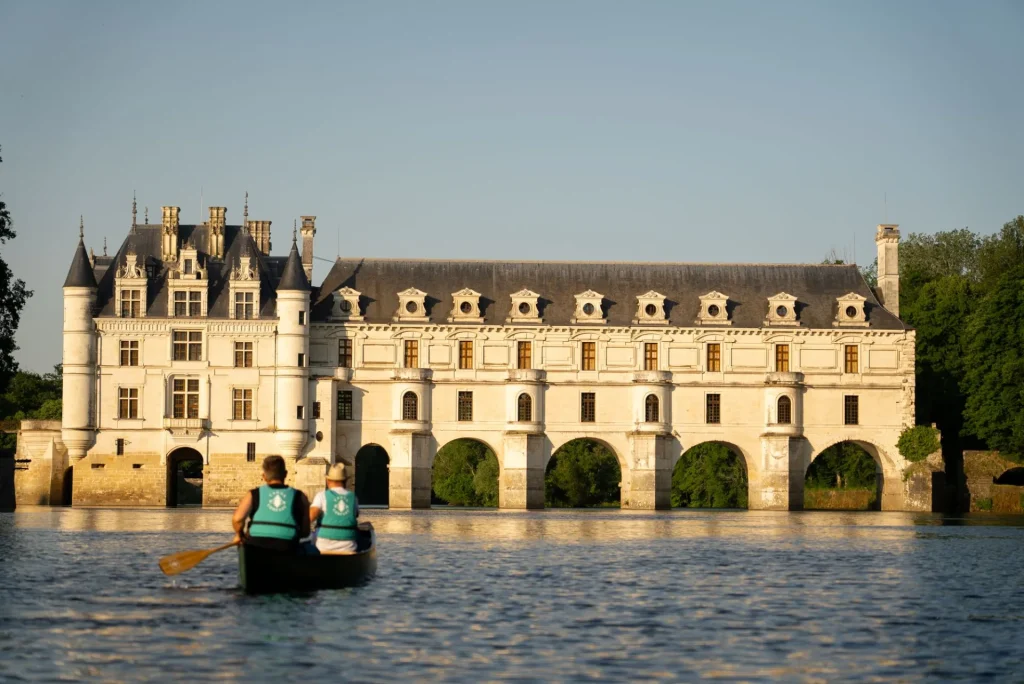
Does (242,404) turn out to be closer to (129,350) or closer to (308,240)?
(129,350)

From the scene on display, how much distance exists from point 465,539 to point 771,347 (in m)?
33.6

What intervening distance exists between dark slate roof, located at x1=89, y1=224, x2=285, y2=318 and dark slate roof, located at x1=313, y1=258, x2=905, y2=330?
2.92 m

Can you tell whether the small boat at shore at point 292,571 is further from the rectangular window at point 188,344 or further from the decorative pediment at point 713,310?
the decorative pediment at point 713,310

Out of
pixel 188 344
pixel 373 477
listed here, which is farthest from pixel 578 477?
pixel 188 344

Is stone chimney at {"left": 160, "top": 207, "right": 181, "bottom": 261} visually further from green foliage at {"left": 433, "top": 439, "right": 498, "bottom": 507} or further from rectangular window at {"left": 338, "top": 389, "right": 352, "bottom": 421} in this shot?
green foliage at {"left": 433, "top": 439, "right": 498, "bottom": 507}

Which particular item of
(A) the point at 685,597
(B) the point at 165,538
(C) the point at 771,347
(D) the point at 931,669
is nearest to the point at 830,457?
(C) the point at 771,347

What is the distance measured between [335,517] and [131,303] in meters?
48.1

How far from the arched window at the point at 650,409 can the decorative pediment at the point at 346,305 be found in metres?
13.2

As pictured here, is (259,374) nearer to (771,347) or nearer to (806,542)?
(771,347)

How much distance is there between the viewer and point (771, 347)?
72.8 meters

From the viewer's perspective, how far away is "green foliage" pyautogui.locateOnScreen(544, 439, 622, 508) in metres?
85.1

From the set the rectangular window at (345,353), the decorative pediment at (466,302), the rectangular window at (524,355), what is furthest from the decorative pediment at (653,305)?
the rectangular window at (345,353)

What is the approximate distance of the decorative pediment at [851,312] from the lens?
7300 centimetres

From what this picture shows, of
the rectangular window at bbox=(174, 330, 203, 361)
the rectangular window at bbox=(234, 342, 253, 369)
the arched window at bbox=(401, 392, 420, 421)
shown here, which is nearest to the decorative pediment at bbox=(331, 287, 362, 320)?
the rectangular window at bbox=(234, 342, 253, 369)
